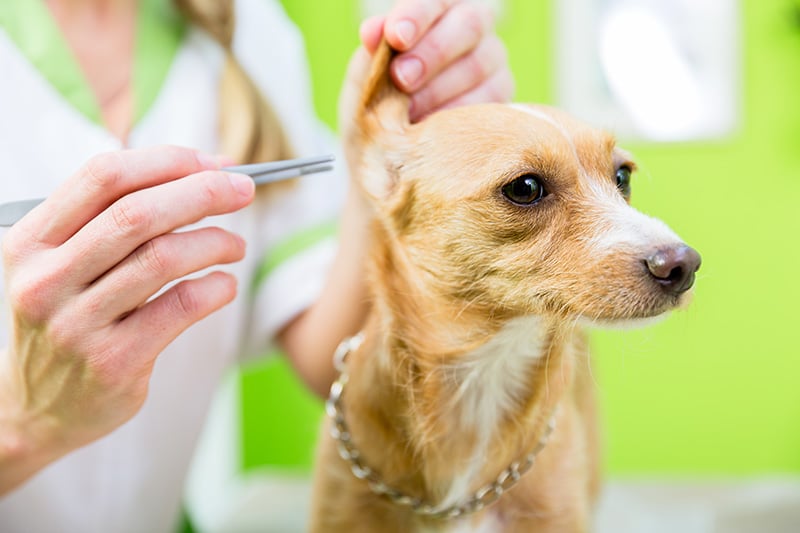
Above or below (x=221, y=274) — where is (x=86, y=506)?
below

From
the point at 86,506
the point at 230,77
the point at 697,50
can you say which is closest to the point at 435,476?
the point at 86,506

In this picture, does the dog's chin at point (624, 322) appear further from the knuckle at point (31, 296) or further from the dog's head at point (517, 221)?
the knuckle at point (31, 296)

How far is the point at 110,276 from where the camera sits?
623 millimetres

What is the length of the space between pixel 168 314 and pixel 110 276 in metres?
0.07

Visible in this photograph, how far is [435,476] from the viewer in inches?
30.0

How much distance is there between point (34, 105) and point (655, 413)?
1.81m

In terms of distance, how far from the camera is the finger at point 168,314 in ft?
2.15

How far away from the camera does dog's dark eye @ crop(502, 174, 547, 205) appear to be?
0.72m

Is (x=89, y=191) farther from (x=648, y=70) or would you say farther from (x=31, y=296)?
(x=648, y=70)

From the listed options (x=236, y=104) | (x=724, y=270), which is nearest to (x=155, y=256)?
(x=236, y=104)

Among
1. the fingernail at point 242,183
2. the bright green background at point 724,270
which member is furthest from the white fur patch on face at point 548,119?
the bright green background at point 724,270

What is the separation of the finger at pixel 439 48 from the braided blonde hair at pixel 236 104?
0.99 feet

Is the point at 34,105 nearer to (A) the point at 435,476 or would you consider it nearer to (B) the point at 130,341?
(B) the point at 130,341

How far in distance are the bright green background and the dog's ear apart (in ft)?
4.58
